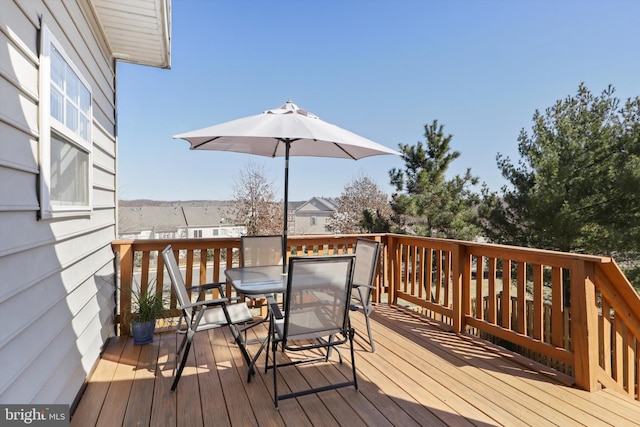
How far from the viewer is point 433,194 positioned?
476 inches

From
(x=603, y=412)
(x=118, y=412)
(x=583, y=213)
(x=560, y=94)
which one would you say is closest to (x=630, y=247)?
(x=583, y=213)

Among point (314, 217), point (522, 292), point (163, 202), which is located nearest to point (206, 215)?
point (163, 202)

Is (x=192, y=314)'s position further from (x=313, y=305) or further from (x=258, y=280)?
(x=313, y=305)

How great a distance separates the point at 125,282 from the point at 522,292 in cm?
416

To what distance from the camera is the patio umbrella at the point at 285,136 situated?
2777mm

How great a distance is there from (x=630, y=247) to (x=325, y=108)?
479 inches

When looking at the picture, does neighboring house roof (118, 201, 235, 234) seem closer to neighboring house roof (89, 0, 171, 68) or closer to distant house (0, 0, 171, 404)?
neighboring house roof (89, 0, 171, 68)

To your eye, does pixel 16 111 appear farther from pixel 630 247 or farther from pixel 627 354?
pixel 630 247

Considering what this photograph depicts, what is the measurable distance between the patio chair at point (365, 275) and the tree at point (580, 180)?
825cm

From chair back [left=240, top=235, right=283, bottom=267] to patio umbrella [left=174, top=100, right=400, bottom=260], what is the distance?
2.20 ft

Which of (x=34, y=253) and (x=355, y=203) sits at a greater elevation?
(x=355, y=203)

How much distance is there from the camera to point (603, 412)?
225 centimetres

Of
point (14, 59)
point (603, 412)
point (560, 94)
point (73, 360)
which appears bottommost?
point (603, 412)

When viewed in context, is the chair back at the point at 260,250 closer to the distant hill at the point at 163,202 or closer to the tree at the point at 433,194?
the tree at the point at 433,194
